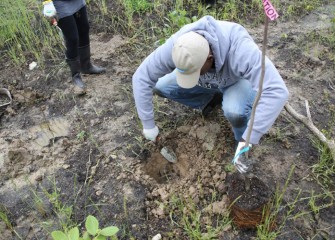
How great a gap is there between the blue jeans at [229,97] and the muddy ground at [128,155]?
0.16 metres

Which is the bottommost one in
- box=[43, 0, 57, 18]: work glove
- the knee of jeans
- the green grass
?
the green grass

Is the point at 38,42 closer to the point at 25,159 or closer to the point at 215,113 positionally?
the point at 25,159

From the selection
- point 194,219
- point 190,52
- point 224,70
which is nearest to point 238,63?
point 224,70

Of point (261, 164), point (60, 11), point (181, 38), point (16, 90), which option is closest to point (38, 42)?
point (16, 90)

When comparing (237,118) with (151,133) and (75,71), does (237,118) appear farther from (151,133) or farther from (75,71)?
(75,71)

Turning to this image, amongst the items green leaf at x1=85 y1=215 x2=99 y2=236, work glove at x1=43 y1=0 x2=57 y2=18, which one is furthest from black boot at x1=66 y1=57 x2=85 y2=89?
green leaf at x1=85 y1=215 x2=99 y2=236

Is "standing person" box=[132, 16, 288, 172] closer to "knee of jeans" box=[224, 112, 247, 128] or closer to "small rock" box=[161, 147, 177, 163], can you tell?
"knee of jeans" box=[224, 112, 247, 128]

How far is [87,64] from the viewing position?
2.97 m

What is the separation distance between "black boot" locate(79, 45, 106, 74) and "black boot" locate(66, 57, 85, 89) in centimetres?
11

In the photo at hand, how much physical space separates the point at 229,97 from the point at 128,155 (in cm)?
76

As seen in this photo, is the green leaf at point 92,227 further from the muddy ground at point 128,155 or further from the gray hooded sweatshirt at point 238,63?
the gray hooded sweatshirt at point 238,63

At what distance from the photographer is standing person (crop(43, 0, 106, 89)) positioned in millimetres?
2477

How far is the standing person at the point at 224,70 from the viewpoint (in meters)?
1.70

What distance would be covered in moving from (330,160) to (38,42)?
2739 millimetres
